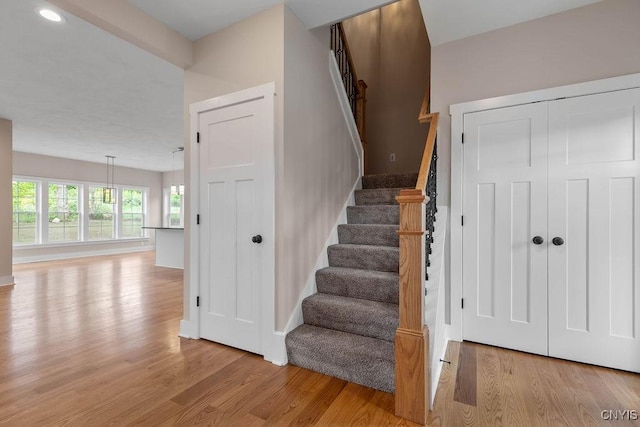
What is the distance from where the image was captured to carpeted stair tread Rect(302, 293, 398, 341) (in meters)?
2.17

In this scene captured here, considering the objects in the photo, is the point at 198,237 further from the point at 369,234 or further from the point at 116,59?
the point at 116,59

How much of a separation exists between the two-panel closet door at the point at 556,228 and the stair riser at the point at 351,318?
950 mm

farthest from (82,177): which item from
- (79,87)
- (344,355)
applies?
(344,355)

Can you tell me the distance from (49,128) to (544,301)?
741cm

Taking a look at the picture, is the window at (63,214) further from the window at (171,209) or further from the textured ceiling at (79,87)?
the window at (171,209)

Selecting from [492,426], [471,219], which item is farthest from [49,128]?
[492,426]

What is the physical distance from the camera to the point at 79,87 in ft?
12.0

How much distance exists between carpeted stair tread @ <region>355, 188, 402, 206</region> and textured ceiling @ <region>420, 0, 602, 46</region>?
1.54m

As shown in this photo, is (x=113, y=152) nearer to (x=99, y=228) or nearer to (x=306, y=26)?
(x=99, y=228)

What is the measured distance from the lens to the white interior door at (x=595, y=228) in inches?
85.4

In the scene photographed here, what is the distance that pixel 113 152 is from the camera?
282 inches

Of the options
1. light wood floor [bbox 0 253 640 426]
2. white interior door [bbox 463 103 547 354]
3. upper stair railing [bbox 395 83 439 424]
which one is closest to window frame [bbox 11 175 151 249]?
light wood floor [bbox 0 253 640 426]

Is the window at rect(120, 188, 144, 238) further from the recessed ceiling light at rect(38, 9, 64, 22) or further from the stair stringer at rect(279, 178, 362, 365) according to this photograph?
the stair stringer at rect(279, 178, 362, 365)

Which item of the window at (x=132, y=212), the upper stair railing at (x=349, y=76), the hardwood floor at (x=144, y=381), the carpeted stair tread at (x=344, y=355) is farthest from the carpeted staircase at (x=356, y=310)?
the window at (x=132, y=212)
